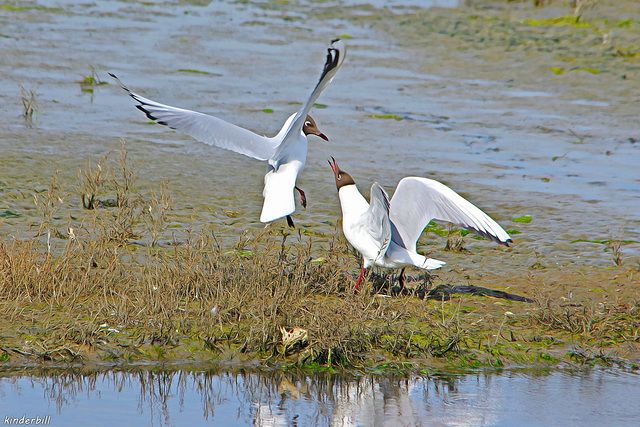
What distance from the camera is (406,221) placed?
6.64m

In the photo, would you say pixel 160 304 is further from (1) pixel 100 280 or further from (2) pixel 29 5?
(2) pixel 29 5

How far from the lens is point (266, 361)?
578cm

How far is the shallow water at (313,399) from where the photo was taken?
5.06m

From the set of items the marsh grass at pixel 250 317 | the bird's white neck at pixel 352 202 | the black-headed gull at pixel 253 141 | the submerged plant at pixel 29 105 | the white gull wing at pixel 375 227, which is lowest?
the marsh grass at pixel 250 317

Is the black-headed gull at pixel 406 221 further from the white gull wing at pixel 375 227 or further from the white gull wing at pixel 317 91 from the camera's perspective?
the white gull wing at pixel 317 91

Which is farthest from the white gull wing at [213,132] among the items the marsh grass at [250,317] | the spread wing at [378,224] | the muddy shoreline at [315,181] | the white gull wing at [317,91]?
the spread wing at [378,224]

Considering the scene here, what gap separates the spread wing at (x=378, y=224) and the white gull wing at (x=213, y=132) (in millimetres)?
1292

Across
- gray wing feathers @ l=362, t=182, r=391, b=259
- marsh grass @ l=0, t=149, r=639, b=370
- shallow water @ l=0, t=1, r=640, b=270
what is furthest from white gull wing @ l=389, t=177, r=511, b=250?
shallow water @ l=0, t=1, r=640, b=270

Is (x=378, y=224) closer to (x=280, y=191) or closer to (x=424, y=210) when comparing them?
(x=424, y=210)

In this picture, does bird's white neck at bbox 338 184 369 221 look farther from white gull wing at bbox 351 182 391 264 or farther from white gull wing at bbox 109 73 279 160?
white gull wing at bbox 109 73 279 160

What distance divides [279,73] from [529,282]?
859 centimetres

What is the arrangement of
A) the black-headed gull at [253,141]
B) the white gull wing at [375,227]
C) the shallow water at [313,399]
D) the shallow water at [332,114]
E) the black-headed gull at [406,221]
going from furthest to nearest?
the shallow water at [332,114] → the black-headed gull at [253,141] → the black-headed gull at [406,221] → the white gull wing at [375,227] → the shallow water at [313,399]

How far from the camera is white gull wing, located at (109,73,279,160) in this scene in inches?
289

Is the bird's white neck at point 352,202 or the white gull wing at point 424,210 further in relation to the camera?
the bird's white neck at point 352,202
